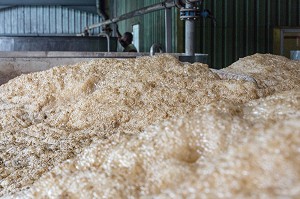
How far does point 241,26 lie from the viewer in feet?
22.8

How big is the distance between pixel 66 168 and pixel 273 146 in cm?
48

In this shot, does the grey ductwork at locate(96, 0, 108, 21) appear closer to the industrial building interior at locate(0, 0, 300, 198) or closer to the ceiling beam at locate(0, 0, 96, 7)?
the ceiling beam at locate(0, 0, 96, 7)

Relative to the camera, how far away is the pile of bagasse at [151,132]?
73 centimetres

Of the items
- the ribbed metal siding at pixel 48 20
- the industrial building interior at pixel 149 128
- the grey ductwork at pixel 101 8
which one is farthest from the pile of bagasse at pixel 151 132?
the ribbed metal siding at pixel 48 20

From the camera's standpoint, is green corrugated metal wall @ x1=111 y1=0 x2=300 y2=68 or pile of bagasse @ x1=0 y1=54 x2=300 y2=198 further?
green corrugated metal wall @ x1=111 y1=0 x2=300 y2=68

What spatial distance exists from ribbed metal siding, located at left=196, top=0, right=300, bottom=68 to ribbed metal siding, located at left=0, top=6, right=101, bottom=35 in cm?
981

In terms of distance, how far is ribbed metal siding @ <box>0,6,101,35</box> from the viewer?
1633 centimetres

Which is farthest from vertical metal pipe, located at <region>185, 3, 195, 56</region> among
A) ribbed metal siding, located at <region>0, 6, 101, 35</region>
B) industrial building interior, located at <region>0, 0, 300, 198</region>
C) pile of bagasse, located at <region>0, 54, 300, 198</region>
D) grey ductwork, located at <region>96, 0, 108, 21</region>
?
ribbed metal siding, located at <region>0, 6, 101, 35</region>

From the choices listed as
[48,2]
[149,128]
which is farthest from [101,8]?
[149,128]

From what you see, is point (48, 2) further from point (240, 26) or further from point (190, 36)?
point (190, 36)

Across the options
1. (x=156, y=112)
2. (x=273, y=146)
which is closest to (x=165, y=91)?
(x=156, y=112)

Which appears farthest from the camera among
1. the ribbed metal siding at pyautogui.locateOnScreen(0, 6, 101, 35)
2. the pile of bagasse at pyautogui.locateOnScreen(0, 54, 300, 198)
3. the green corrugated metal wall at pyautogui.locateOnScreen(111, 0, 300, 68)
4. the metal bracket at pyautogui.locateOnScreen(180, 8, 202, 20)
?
the ribbed metal siding at pyautogui.locateOnScreen(0, 6, 101, 35)

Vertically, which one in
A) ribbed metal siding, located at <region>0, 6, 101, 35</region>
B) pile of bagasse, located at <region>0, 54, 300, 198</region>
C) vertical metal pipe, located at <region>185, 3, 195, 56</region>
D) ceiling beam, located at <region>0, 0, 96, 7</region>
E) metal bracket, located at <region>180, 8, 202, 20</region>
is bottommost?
pile of bagasse, located at <region>0, 54, 300, 198</region>

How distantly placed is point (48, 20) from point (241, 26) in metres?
10.6
